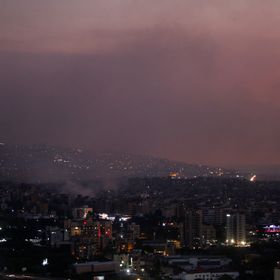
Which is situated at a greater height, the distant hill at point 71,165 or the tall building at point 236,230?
the distant hill at point 71,165

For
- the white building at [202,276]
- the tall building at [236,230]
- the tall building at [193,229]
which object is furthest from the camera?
the tall building at [236,230]

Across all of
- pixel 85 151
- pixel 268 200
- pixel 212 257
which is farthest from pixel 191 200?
pixel 212 257

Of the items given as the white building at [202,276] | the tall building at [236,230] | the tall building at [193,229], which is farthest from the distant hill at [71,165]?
the white building at [202,276]

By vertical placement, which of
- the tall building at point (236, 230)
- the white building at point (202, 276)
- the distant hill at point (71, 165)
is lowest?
the white building at point (202, 276)

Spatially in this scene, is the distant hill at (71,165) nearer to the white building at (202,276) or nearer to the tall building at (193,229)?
the tall building at (193,229)

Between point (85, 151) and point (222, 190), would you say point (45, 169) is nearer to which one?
point (85, 151)

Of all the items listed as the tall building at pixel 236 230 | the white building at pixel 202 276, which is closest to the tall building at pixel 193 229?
the tall building at pixel 236 230

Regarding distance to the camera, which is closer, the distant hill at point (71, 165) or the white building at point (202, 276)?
the white building at point (202, 276)

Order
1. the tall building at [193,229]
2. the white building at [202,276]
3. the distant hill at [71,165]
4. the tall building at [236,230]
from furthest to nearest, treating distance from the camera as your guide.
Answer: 1. the distant hill at [71,165]
2. the tall building at [236,230]
3. the tall building at [193,229]
4. the white building at [202,276]
